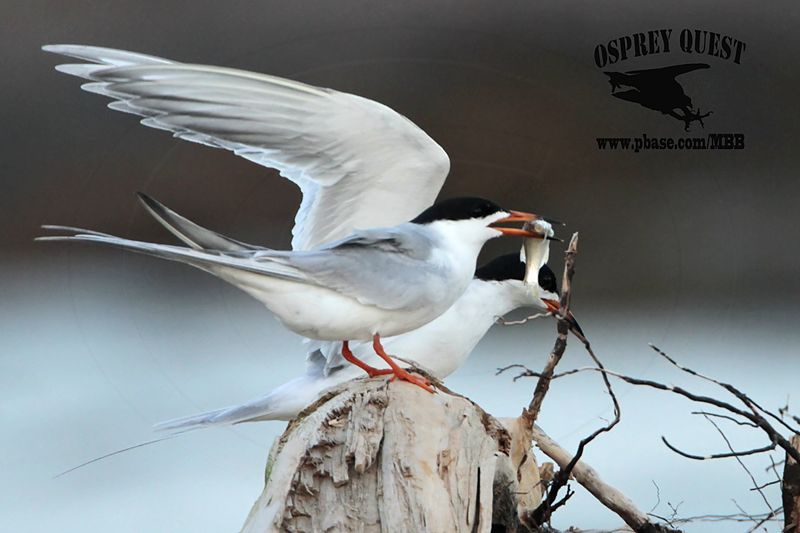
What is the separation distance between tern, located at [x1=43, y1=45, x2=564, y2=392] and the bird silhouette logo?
1.01 m

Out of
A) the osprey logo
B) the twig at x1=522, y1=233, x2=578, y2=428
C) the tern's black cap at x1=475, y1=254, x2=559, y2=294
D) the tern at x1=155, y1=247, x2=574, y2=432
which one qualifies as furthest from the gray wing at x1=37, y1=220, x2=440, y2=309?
the osprey logo

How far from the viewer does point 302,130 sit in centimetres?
329

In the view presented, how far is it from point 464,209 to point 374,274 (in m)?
0.29

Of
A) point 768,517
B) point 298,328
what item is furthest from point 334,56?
point 768,517

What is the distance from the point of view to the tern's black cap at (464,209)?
9.93ft

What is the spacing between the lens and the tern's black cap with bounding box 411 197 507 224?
3025 mm

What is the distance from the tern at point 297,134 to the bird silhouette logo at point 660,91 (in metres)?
1.01

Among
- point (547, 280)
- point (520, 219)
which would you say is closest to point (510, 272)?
point (547, 280)

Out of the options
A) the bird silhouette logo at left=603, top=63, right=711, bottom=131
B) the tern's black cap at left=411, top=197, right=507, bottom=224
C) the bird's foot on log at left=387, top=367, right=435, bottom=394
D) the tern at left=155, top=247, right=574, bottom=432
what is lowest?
the tern at left=155, top=247, right=574, bottom=432

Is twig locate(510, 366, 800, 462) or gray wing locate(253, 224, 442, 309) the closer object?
twig locate(510, 366, 800, 462)

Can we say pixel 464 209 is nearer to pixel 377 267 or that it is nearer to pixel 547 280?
pixel 377 267

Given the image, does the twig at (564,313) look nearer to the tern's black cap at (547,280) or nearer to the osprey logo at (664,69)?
the tern's black cap at (547,280)

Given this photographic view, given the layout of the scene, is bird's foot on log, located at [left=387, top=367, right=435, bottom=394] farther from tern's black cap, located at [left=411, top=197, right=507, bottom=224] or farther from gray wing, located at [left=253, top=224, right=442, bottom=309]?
tern's black cap, located at [left=411, top=197, right=507, bottom=224]

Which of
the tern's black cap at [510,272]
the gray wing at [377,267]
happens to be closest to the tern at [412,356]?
the tern's black cap at [510,272]
